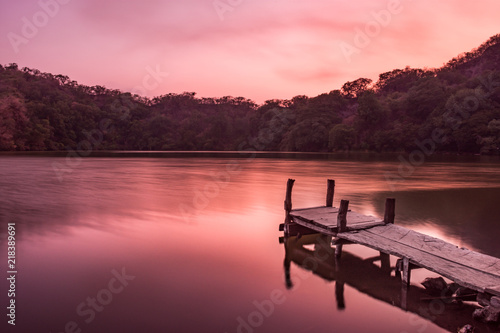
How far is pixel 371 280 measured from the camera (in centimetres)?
815

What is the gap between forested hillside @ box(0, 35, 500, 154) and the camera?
8125 cm

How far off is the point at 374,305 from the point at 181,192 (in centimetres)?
1818

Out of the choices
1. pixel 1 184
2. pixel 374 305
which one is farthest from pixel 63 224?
pixel 1 184

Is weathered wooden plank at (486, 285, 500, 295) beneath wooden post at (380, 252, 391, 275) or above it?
above

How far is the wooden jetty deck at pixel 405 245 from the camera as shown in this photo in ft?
21.0

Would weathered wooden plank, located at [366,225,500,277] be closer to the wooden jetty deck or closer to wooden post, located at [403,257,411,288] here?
the wooden jetty deck

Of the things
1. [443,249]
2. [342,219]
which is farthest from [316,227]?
[443,249]

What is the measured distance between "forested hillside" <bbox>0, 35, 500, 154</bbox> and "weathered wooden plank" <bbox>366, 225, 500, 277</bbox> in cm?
7463

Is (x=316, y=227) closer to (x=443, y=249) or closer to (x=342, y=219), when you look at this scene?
(x=342, y=219)

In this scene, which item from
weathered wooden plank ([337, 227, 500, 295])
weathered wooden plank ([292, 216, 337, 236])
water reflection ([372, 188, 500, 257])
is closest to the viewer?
weathered wooden plank ([337, 227, 500, 295])

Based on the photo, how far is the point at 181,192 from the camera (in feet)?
77.9

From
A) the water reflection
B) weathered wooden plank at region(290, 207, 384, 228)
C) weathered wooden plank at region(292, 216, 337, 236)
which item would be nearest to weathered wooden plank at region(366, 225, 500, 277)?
weathered wooden plank at region(290, 207, 384, 228)

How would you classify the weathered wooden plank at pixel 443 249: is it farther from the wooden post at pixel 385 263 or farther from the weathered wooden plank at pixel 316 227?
the weathered wooden plank at pixel 316 227

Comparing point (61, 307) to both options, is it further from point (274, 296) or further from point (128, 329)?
point (274, 296)
